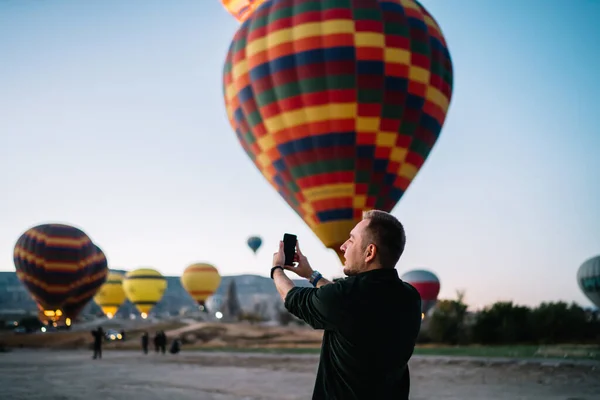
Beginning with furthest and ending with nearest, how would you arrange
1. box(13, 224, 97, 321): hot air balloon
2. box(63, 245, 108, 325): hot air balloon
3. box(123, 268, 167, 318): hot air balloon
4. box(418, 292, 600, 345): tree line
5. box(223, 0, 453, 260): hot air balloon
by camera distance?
box(123, 268, 167, 318): hot air balloon, box(63, 245, 108, 325): hot air balloon, box(13, 224, 97, 321): hot air balloon, box(418, 292, 600, 345): tree line, box(223, 0, 453, 260): hot air balloon

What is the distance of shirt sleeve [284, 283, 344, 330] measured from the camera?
213 centimetres

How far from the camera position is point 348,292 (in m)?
2.12

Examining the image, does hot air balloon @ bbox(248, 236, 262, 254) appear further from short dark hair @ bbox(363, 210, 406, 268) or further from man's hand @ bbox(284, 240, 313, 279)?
short dark hair @ bbox(363, 210, 406, 268)

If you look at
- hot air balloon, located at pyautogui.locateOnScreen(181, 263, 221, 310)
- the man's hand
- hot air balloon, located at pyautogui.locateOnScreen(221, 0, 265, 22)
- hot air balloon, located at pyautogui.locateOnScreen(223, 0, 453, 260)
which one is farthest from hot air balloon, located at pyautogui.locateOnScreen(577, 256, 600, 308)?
the man's hand

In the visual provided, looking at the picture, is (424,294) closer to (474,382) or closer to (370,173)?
(370,173)

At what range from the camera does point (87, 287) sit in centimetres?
3934

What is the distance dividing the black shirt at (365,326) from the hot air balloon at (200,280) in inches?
2153

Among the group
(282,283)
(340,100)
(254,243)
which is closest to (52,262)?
(254,243)

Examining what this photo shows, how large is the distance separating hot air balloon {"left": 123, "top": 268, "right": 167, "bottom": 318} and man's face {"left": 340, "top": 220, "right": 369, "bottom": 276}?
54641 millimetres

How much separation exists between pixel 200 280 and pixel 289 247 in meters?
54.5

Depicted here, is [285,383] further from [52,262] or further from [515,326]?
[52,262]

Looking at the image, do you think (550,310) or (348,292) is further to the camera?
(550,310)

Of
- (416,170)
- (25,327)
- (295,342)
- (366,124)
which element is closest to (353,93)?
(366,124)

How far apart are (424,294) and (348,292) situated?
37.3m
